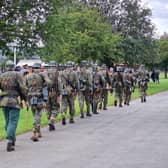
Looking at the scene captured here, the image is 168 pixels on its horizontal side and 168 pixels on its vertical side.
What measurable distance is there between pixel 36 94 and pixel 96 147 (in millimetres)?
2112

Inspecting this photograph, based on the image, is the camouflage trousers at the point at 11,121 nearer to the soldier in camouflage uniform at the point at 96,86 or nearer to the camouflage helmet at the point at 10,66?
the camouflage helmet at the point at 10,66

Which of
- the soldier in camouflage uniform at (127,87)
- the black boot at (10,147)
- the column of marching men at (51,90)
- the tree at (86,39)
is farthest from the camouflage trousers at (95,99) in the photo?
the tree at (86,39)

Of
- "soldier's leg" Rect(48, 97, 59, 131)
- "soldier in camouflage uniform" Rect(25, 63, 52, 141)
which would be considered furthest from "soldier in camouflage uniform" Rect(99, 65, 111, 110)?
"soldier in camouflage uniform" Rect(25, 63, 52, 141)

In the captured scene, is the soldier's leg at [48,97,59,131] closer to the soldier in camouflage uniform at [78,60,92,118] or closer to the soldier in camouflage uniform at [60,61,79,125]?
the soldier in camouflage uniform at [60,61,79,125]

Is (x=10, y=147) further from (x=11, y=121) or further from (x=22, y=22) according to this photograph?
(x=22, y=22)

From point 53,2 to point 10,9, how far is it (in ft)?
6.31

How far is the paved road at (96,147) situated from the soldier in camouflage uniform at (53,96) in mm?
383

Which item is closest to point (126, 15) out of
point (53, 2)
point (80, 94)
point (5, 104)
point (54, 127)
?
point (53, 2)

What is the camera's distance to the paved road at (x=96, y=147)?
1033 centimetres

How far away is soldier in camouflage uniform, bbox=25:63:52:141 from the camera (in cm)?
1354

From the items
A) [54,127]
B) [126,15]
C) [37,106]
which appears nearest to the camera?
[37,106]

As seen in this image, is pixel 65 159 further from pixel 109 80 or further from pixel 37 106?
pixel 109 80

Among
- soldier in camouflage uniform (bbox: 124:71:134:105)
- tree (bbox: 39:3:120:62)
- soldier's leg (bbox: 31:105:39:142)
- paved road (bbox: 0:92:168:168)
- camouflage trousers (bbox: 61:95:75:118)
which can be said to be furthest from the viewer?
tree (bbox: 39:3:120:62)

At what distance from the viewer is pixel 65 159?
10.8m
